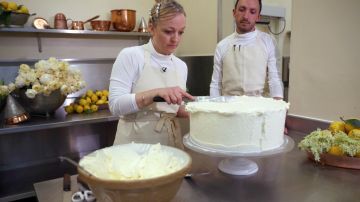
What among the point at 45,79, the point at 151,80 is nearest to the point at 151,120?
the point at 151,80

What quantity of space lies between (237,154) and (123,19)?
2159mm

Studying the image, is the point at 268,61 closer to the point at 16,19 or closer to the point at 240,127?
the point at 240,127

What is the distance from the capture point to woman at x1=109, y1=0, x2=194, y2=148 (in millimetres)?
1200

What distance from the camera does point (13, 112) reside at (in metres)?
1.90

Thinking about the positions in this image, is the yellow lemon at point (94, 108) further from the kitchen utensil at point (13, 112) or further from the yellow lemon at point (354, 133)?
the yellow lemon at point (354, 133)

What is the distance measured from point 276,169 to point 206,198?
1.17 ft

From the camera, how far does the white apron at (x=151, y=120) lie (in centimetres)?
129

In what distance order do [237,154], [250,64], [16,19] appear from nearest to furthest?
[237,154]
[250,64]
[16,19]

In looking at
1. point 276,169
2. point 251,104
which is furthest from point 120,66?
point 276,169

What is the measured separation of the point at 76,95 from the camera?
8.41 ft

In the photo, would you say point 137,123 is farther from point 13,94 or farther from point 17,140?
point 17,140

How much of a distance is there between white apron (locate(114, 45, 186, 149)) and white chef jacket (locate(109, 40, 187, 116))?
0.02m

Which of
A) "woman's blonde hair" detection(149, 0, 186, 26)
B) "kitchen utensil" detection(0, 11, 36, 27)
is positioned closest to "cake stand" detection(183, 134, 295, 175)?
"woman's blonde hair" detection(149, 0, 186, 26)

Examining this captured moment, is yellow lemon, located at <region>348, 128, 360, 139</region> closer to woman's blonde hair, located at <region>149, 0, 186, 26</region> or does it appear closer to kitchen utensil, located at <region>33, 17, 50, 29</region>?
woman's blonde hair, located at <region>149, 0, 186, 26</region>
